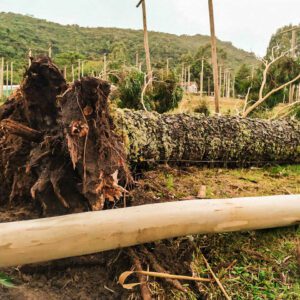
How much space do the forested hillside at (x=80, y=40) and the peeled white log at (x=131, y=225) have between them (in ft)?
122

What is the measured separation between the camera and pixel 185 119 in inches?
177

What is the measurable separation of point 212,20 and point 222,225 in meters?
5.53

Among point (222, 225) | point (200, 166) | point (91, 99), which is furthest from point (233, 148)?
point (91, 99)

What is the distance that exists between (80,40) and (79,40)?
0.83 feet

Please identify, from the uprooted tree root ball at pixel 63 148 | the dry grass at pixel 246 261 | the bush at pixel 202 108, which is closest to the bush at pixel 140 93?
the bush at pixel 202 108

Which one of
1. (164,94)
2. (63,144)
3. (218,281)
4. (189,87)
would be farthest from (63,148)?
(189,87)

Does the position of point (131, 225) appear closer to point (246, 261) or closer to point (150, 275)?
point (150, 275)

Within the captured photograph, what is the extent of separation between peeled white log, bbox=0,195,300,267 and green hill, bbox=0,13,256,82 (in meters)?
37.3

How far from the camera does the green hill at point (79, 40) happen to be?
42.4m

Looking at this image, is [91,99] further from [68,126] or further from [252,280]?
[252,280]

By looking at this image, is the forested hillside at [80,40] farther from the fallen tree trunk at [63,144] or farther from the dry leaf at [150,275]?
the dry leaf at [150,275]

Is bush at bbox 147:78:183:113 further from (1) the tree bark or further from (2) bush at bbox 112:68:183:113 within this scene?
(1) the tree bark

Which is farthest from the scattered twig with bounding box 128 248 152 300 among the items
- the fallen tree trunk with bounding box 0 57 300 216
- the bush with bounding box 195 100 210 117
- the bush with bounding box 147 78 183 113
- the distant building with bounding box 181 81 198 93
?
the distant building with bounding box 181 81 198 93

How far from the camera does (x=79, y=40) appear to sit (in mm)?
52406
